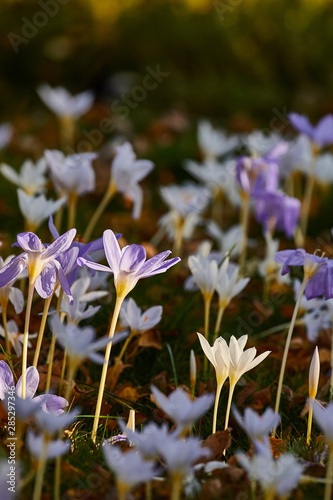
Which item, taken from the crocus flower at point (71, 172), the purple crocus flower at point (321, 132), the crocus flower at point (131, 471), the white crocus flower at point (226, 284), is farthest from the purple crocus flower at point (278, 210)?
the crocus flower at point (131, 471)

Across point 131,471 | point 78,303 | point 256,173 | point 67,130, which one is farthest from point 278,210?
point 67,130

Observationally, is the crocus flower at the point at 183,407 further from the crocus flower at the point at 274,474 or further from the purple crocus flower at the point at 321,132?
the purple crocus flower at the point at 321,132

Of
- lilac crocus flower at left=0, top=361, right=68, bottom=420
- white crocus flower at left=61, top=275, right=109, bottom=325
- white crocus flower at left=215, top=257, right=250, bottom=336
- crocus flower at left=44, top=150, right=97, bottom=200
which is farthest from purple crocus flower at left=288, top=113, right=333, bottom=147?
lilac crocus flower at left=0, top=361, right=68, bottom=420

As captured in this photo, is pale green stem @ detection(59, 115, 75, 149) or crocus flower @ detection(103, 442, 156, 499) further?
pale green stem @ detection(59, 115, 75, 149)

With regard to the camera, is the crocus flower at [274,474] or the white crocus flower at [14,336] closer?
the crocus flower at [274,474]

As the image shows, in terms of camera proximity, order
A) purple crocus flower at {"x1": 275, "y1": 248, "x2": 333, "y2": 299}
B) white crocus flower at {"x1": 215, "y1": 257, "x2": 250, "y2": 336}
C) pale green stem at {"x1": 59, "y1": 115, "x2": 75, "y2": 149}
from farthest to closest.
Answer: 1. pale green stem at {"x1": 59, "y1": 115, "x2": 75, "y2": 149}
2. white crocus flower at {"x1": 215, "y1": 257, "x2": 250, "y2": 336}
3. purple crocus flower at {"x1": 275, "y1": 248, "x2": 333, "y2": 299}

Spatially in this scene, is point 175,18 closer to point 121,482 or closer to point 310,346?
point 310,346

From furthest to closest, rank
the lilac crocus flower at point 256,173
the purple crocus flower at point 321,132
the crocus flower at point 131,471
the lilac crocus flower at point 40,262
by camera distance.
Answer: the purple crocus flower at point 321,132 < the lilac crocus flower at point 256,173 < the lilac crocus flower at point 40,262 < the crocus flower at point 131,471

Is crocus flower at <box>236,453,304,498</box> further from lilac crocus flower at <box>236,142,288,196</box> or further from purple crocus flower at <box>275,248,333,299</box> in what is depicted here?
lilac crocus flower at <box>236,142,288,196</box>
